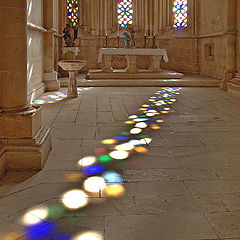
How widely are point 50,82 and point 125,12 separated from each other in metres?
7.00

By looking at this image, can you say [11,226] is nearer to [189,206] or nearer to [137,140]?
[189,206]

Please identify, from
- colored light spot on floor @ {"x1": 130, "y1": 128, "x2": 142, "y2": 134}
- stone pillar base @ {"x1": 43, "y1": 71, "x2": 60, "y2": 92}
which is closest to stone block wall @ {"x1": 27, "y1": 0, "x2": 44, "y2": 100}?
stone pillar base @ {"x1": 43, "y1": 71, "x2": 60, "y2": 92}

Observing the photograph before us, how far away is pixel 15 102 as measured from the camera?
301cm

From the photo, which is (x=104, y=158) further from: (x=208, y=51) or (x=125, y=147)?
(x=208, y=51)

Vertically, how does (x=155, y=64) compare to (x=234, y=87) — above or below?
above

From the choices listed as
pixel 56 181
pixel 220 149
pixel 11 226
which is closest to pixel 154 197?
pixel 56 181

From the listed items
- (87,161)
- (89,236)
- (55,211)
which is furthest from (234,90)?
(89,236)

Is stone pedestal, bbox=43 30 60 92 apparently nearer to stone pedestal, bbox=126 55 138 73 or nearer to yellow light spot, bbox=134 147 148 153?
stone pedestal, bbox=126 55 138 73

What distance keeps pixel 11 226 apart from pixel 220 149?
2.28m

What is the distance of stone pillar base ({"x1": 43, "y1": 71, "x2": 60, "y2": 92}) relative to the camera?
337 inches

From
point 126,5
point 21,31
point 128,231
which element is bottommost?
point 128,231

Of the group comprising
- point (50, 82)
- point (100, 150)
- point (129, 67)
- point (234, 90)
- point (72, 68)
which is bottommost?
point (100, 150)

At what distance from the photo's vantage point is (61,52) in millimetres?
12422

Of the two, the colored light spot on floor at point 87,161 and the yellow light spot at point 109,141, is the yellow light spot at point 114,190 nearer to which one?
the colored light spot on floor at point 87,161
